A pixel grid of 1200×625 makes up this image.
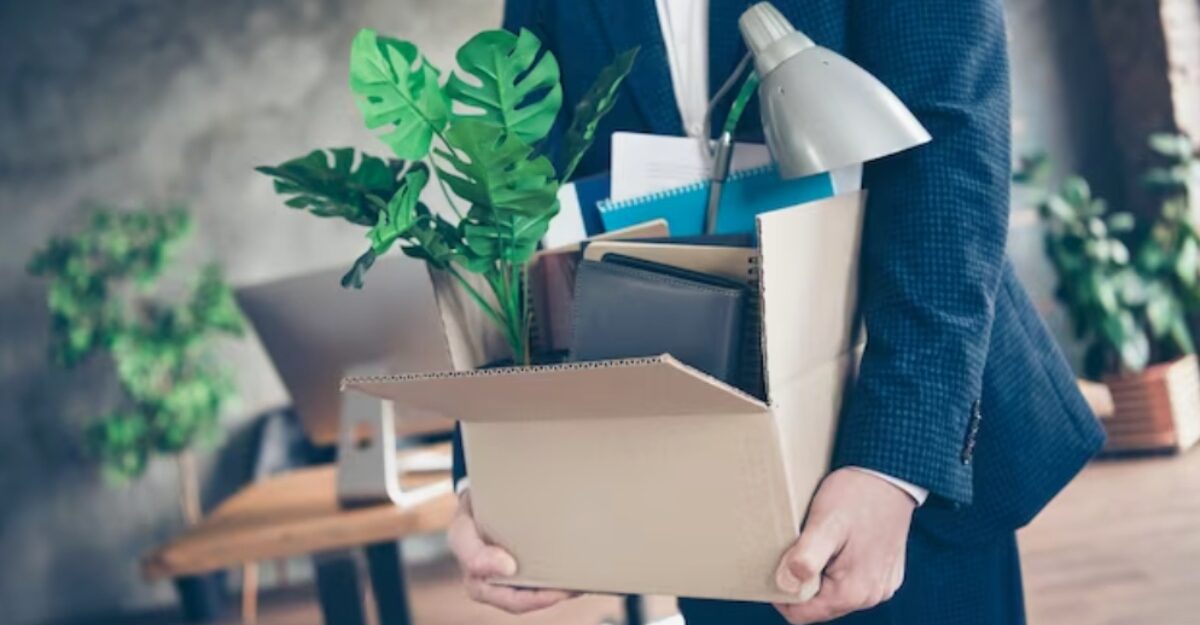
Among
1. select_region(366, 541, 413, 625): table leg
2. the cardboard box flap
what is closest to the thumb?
the cardboard box flap

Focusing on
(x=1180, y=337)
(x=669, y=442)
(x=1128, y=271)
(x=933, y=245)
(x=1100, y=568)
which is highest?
(x=933, y=245)

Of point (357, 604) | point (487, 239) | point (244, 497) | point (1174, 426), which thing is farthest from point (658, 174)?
point (1174, 426)

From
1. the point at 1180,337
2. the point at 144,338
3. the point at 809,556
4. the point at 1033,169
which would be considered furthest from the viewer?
the point at 1033,169

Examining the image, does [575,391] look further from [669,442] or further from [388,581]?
[388,581]

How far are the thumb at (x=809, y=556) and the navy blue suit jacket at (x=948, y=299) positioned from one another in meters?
0.08

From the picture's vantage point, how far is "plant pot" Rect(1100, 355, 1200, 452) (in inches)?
196

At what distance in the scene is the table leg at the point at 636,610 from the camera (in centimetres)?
235

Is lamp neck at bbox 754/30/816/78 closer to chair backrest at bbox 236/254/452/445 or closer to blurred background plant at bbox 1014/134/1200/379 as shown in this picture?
chair backrest at bbox 236/254/452/445

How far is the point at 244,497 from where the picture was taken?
2773mm

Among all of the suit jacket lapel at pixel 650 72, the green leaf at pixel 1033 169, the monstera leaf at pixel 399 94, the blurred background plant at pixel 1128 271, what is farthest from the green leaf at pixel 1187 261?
the monstera leaf at pixel 399 94

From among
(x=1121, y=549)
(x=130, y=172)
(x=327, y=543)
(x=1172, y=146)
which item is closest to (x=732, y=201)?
(x=327, y=543)

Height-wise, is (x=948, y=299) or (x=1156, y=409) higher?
(x=948, y=299)

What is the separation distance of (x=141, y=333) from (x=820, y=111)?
14.6 ft

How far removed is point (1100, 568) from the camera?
3.81 meters
